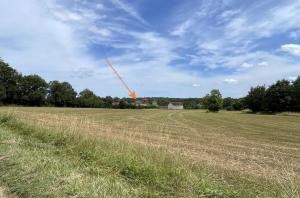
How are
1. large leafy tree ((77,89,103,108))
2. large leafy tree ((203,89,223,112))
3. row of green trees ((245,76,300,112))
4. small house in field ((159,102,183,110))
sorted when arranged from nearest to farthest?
1. row of green trees ((245,76,300,112))
2. large leafy tree ((203,89,223,112))
3. large leafy tree ((77,89,103,108))
4. small house in field ((159,102,183,110))

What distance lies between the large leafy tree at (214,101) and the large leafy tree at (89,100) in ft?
129

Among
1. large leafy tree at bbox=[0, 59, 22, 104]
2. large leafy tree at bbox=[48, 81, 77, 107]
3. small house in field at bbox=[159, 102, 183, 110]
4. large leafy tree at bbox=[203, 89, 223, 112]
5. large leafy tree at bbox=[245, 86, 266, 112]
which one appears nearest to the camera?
large leafy tree at bbox=[245, 86, 266, 112]

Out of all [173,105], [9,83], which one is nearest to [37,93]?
[9,83]

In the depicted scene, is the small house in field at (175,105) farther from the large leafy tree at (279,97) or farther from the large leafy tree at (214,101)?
the large leafy tree at (279,97)

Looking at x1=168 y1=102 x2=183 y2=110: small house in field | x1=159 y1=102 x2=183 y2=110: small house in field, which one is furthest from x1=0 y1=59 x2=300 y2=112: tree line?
x1=168 y1=102 x2=183 y2=110: small house in field

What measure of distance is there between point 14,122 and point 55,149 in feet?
29.2

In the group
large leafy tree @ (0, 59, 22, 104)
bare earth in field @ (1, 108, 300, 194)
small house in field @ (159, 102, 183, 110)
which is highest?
large leafy tree @ (0, 59, 22, 104)

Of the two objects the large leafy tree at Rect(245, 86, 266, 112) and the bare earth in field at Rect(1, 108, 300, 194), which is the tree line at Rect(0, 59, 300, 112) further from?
the bare earth in field at Rect(1, 108, 300, 194)

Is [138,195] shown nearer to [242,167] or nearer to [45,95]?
[242,167]

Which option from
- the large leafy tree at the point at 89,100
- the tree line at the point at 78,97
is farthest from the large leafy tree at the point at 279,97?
the large leafy tree at the point at 89,100

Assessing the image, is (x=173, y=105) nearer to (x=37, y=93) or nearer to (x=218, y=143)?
(x=37, y=93)

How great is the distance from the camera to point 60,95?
389 ft

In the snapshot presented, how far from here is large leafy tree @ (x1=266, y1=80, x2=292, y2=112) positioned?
3595 inches

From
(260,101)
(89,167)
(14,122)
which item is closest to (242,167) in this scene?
(89,167)
